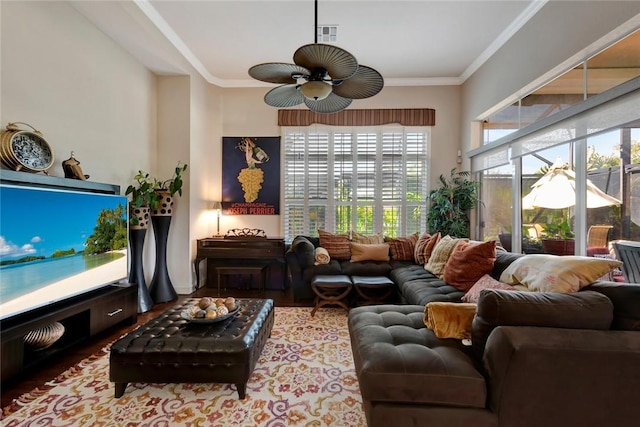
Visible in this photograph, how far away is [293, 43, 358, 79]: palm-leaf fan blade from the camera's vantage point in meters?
1.76

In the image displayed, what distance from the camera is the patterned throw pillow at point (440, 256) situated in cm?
310

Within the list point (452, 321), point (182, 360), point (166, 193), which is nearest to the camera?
point (452, 321)

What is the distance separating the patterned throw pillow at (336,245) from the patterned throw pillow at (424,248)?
916 mm

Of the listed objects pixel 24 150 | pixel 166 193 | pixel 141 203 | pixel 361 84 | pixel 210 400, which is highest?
pixel 361 84

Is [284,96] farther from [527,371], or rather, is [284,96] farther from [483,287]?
[527,371]

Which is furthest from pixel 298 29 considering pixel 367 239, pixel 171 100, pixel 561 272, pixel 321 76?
pixel 561 272

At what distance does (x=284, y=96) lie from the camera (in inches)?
97.0

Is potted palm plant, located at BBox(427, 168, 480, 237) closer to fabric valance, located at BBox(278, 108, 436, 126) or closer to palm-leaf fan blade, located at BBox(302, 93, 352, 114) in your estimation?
fabric valance, located at BBox(278, 108, 436, 126)

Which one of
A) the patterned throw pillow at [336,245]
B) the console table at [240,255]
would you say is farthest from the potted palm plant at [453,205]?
the console table at [240,255]

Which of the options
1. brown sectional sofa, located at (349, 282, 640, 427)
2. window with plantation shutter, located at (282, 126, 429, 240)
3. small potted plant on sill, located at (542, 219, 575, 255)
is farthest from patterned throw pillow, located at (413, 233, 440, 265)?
brown sectional sofa, located at (349, 282, 640, 427)

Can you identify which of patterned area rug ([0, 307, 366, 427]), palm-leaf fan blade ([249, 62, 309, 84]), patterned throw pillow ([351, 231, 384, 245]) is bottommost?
patterned area rug ([0, 307, 366, 427])

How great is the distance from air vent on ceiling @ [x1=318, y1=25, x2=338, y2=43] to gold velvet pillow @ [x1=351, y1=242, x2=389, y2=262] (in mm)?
2643

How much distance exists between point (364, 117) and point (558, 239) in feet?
10.1

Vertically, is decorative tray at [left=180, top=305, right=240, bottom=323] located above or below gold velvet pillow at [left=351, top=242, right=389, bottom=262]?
below
